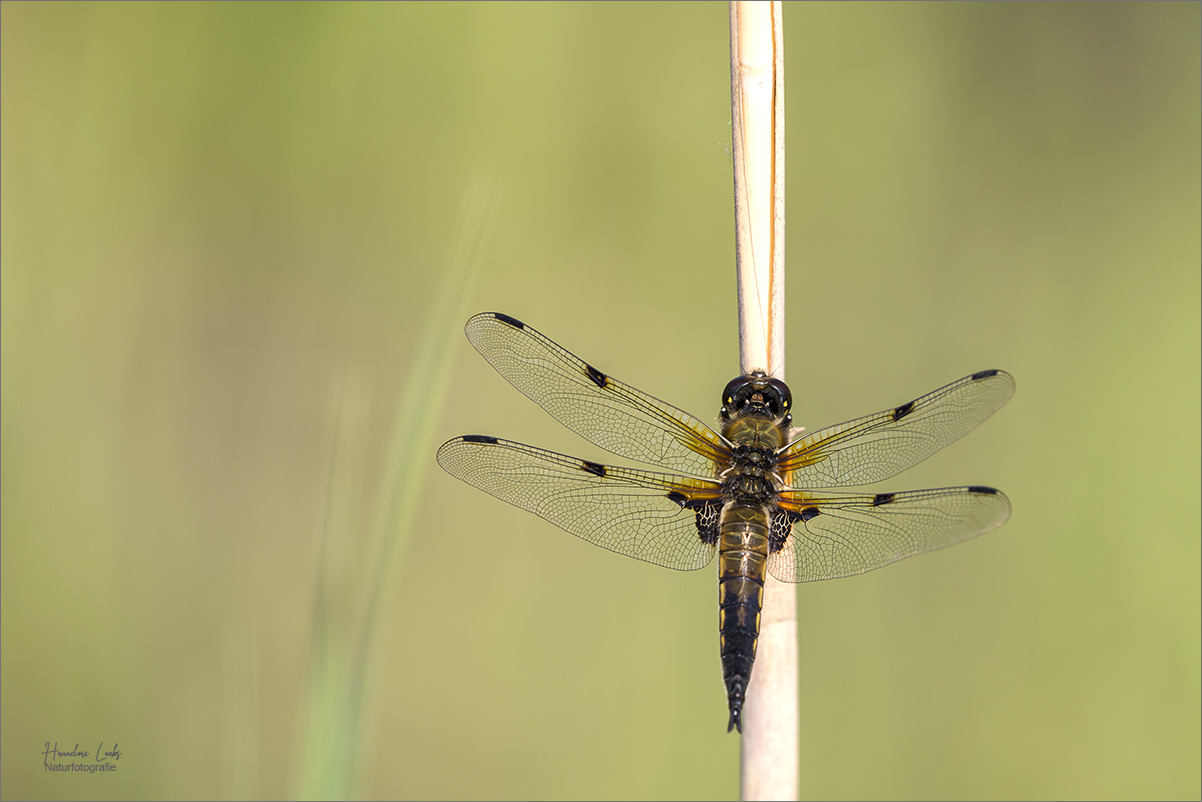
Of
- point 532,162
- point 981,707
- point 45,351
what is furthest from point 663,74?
point 981,707

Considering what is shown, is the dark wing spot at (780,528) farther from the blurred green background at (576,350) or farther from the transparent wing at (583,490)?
the blurred green background at (576,350)

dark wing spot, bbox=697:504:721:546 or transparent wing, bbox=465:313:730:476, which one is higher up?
transparent wing, bbox=465:313:730:476

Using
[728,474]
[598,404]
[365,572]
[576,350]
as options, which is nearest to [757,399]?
[728,474]

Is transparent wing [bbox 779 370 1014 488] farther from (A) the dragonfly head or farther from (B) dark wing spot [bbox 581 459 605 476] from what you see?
(B) dark wing spot [bbox 581 459 605 476]

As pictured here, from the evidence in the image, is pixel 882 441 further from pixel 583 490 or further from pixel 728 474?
pixel 583 490

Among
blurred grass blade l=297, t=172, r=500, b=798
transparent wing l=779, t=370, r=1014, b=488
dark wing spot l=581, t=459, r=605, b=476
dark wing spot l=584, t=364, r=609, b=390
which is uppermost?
dark wing spot l=584, t=364, r=609, b=390

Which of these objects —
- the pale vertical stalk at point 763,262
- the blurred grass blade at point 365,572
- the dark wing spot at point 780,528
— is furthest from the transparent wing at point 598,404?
the blurred grass blade at point 365,572

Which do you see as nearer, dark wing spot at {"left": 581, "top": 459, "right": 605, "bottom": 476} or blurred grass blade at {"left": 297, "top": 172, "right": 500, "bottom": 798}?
blurred grass blade at {"left": 297, "top": 172, "right": 500, "bottom": 798}

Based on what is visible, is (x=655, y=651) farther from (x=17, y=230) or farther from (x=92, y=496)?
(x=17, y=230)

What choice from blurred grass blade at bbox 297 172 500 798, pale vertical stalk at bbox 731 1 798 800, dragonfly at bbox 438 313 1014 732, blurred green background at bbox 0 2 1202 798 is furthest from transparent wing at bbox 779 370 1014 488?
blurred green background at bbox 0 2 1202 798
